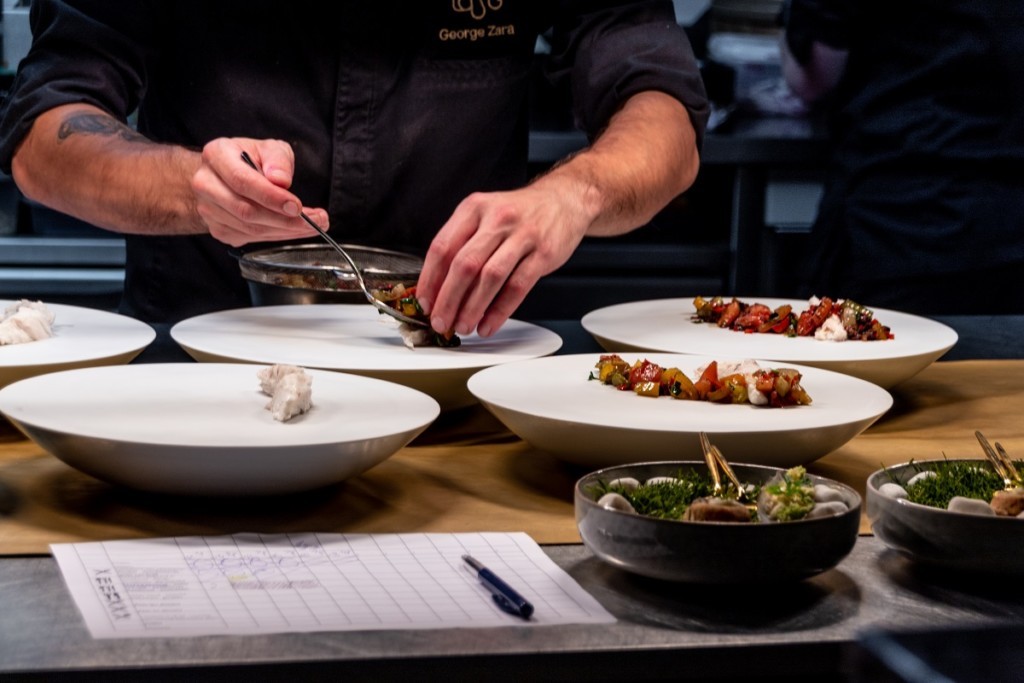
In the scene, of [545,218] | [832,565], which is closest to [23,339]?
[545,218]

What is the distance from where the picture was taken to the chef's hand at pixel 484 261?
1436mm

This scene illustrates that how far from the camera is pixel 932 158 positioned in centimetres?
303

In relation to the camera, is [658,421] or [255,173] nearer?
[658,421]

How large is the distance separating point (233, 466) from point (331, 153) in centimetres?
121

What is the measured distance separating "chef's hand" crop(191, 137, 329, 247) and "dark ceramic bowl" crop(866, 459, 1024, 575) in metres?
0.80

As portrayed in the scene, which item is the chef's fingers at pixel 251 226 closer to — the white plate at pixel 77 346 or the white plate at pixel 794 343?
the white plate at pixel 77 346

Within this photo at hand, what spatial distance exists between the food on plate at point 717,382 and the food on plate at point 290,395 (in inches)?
12.6

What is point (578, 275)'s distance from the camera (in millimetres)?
4078

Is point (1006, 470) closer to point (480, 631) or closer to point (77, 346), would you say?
point (480, 631)

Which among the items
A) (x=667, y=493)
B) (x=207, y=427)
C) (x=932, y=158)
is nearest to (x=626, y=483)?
(x=667, y=493)

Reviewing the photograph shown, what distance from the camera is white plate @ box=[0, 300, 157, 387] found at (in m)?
1.35

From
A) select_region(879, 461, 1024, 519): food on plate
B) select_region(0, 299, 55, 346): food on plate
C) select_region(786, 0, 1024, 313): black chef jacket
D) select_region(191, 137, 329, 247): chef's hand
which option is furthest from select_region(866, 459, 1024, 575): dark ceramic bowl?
select_region(786, 0, 1024, 313): black chef jacket

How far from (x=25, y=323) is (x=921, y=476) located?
3.21 feet

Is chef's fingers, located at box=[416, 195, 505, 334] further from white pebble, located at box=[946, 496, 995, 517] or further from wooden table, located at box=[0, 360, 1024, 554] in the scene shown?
white pebble, located at box=[946, 496, 995, 517]
